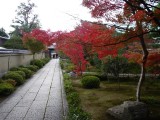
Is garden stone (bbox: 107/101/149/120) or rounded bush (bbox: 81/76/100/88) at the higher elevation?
rounded bush (bbox: 81/76/100/88)

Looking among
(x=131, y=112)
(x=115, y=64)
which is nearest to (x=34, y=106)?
(x=131, y=112)

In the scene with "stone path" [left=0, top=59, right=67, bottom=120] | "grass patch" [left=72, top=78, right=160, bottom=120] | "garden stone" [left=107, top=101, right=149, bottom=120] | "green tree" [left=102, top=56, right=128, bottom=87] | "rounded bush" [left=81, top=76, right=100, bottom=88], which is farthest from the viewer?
"green tree" [left=102, top=56, right=128, bottom=87]

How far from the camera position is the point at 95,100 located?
11.0 metres

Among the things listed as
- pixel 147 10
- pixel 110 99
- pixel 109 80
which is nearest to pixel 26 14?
pixel 109 80

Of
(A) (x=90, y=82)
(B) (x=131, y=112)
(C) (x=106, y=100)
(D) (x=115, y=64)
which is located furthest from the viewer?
(D) (x=115, y=64)

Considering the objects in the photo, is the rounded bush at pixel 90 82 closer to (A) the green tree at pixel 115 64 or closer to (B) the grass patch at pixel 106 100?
(B) the grass patch at pixel 106 100

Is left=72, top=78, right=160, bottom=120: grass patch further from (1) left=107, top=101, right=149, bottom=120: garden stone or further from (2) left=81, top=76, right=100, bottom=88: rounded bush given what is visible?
(2) left=81, top=76, right=100, bottom=88: rounded bush

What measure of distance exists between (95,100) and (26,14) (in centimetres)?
4540

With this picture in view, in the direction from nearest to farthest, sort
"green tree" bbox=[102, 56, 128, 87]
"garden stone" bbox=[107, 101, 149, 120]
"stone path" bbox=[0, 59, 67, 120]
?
"stone path" bbox=[0, 59, 67, 120] < "garden stone" bbox=[107, 101, 149, 120] < "green tree" bbox=[102, 56, 128, 87]

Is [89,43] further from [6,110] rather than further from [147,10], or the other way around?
[6,110]

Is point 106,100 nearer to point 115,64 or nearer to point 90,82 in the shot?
point 90,82

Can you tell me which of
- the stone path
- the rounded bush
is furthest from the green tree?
the stone path

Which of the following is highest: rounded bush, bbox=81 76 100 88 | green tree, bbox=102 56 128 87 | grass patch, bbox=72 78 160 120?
green tree, bbox=102 56 128 87

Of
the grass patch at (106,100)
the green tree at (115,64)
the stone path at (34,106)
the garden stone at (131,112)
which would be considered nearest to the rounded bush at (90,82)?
the grass patch at (106,100)
